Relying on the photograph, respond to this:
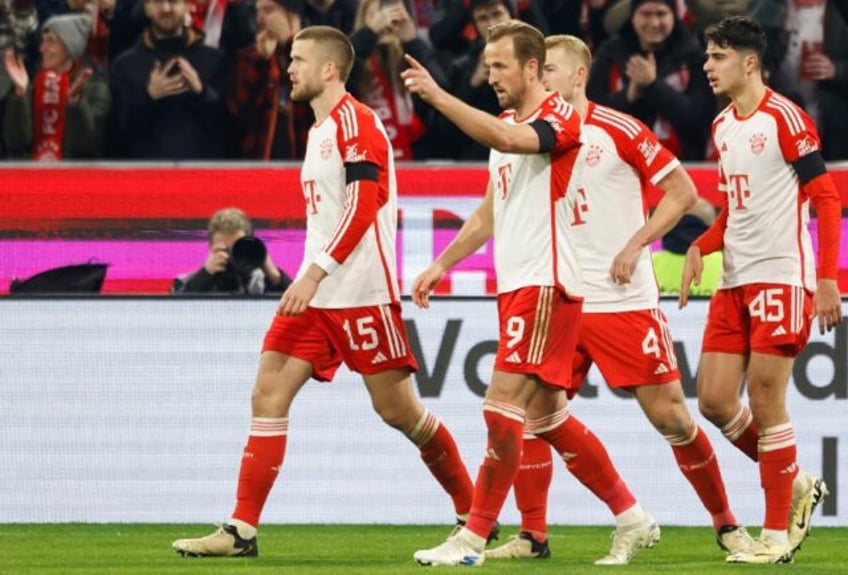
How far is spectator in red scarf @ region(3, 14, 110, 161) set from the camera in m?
11.9

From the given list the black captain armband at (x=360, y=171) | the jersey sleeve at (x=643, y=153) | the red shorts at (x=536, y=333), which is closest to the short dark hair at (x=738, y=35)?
the jersey sleeve at (x=643, y=153)

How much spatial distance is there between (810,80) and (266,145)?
329 cm

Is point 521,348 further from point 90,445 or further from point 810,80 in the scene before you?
point 810,80

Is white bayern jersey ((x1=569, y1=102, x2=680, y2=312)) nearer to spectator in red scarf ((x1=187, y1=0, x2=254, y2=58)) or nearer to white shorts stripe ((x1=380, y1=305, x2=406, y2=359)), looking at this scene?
white shorts stripe ((x1=380, y1=305, x2=406, y2=359))

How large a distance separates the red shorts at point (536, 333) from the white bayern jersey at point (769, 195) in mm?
1007

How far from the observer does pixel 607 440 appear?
32.7ft

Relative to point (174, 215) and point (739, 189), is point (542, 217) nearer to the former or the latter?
point (739, 189)

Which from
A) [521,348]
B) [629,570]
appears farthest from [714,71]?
[629,570]

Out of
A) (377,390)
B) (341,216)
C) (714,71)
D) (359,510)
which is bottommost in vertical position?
(359,510)

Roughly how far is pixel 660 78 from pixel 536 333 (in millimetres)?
4768

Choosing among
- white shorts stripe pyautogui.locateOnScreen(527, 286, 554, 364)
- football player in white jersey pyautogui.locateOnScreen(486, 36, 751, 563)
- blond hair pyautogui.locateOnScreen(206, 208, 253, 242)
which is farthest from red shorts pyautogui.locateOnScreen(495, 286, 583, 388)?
blond hair pyautogui.locateOnScreen(206, 208, 253, 242)

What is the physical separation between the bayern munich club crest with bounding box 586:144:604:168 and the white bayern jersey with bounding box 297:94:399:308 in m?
0.84

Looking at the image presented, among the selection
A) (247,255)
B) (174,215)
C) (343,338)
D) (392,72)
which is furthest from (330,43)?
(392,72)

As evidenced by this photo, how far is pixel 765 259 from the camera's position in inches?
313
